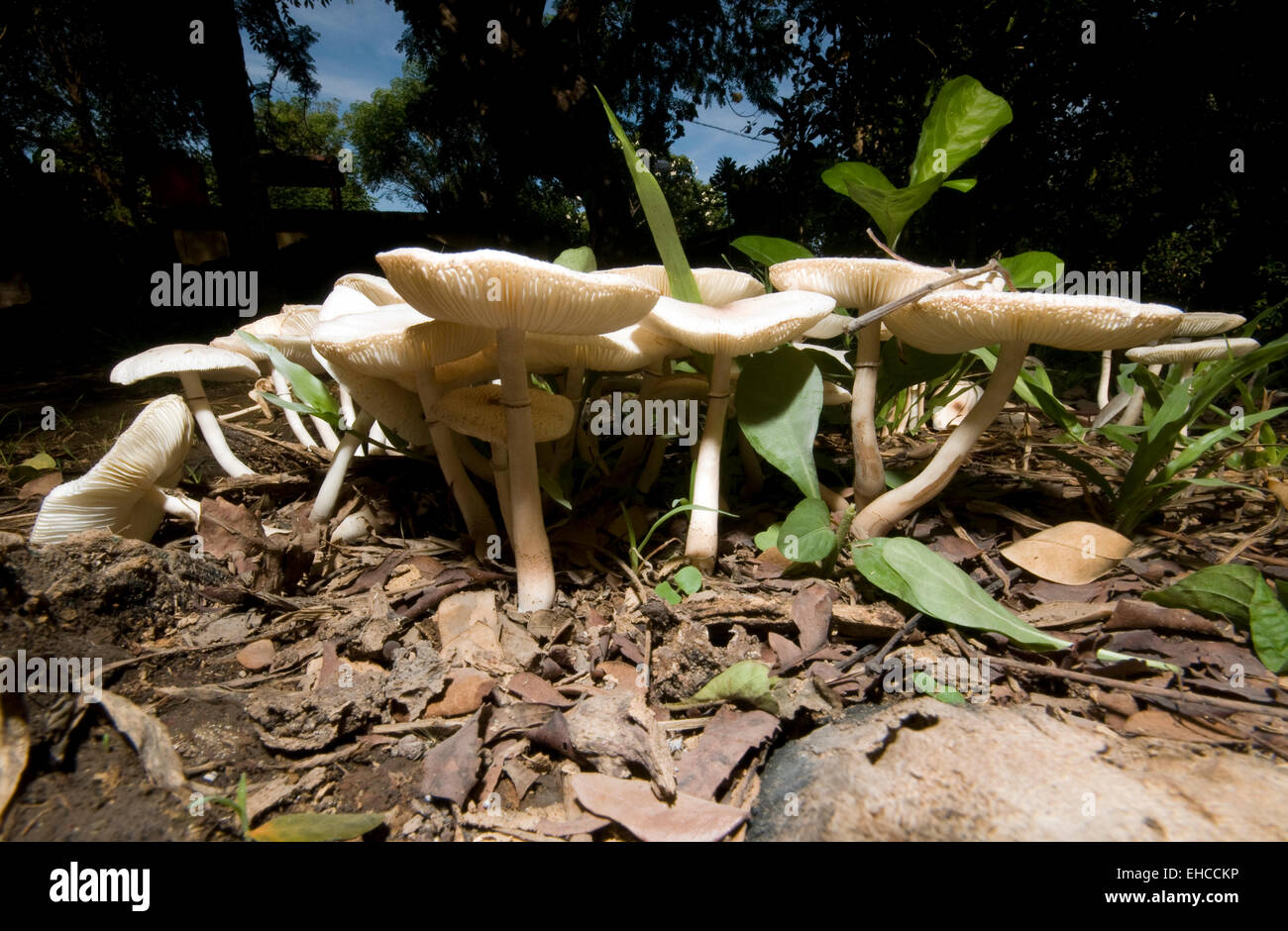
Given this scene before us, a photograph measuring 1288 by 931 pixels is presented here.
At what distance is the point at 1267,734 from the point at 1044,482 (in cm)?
124

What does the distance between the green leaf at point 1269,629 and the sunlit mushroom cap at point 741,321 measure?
1163 millimetres

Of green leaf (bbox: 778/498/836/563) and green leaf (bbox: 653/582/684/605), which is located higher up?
green leaf (bbox: 778/498/836/563)

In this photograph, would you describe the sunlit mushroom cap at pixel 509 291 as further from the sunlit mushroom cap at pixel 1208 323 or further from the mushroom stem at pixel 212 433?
the sunlit mushroom cap at pixel 1208 323

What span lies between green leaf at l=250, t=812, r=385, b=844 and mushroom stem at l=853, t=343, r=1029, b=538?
58.1 inches

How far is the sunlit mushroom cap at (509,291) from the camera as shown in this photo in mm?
1140

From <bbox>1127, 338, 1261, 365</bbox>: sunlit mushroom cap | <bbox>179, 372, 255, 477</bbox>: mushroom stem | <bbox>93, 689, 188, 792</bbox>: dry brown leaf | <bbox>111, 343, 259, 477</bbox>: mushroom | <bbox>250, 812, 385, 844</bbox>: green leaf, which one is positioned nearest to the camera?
<bbox>250, 812, 385, 844</bbox>: green leaf

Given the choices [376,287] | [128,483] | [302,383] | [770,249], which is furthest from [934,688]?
[128,483]

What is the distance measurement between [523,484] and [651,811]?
881 mm

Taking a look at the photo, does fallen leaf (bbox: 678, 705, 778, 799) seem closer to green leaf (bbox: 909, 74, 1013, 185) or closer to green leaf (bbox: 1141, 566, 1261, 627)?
green leaf (bbox: 1141, 566, 1261, 627)

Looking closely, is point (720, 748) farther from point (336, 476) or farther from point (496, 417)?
→ point (336, 476)

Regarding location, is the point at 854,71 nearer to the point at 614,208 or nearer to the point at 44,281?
the point at 614,208

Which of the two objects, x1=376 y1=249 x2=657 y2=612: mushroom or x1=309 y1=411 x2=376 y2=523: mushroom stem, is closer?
x1=376 y1=249 x2=657 y2=612: mushroom

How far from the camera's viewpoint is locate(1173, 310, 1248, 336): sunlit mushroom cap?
2828 mm

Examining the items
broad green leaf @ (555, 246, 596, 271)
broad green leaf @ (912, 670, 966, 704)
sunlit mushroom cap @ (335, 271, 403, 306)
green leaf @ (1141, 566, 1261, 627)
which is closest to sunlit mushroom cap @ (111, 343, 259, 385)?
sunlit mushroom cap @ (335, 271, 403, 306)
